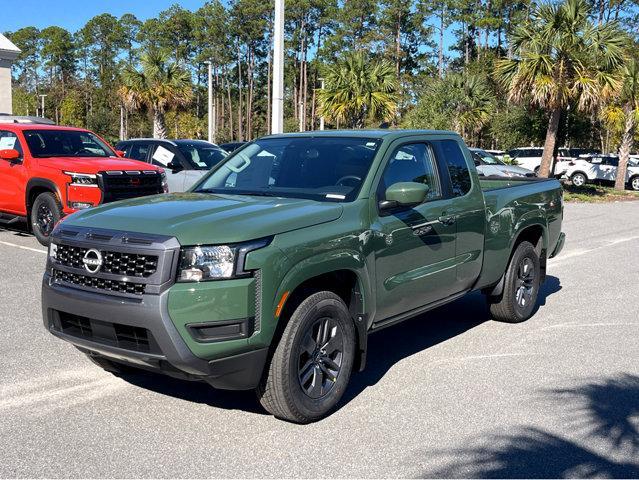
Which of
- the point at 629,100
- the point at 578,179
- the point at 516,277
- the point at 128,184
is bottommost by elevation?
the point at 578,179

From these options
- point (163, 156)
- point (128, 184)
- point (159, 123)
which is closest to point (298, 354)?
point (128, 184)

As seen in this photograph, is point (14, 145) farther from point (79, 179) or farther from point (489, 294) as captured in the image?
point (489, 294)

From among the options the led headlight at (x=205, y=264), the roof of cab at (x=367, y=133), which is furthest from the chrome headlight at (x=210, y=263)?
the roof of cab at (x=367, y=133)

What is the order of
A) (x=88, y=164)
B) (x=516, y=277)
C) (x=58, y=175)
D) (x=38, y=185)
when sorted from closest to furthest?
1. (x=516, y=277)
2. (x=58, y=175)
3. (x=88, y=164)
4. (x=38, y=185)

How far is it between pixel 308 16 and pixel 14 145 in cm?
6749

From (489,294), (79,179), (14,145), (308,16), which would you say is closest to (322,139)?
(489,294)

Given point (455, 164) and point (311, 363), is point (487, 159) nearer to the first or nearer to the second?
point (455, 164)

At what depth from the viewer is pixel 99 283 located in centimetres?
411

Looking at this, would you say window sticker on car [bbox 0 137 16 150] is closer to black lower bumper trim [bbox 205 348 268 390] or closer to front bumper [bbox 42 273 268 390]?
front bumper [bbox 42 273 268 390]

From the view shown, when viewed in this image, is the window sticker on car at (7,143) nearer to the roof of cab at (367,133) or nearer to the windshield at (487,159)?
the roof of cab at (367,133)

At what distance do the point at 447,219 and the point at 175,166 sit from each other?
8726mm

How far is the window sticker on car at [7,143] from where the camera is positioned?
1144cm

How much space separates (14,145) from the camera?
11398mm

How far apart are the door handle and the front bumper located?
84.7 inches
